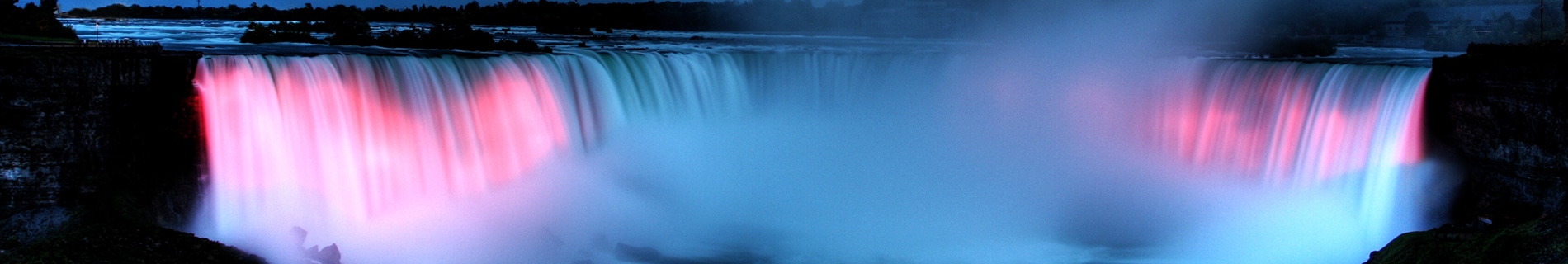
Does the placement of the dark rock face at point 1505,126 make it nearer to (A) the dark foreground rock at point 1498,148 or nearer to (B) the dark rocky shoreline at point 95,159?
(A) the dark foreground rock at point 1498,148

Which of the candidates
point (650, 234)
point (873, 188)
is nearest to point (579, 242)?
point (650, 234)

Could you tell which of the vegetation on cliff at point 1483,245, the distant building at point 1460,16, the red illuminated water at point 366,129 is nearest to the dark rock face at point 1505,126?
the vegetation on cliff at point 1483,245

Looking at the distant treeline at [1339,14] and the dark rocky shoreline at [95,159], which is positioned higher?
the distant treeline at [1339,14]

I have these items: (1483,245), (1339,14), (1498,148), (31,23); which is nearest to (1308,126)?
(1498,148)

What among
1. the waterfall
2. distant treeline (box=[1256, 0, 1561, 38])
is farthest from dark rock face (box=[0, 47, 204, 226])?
distant treeline (box=[1256, 0, 1561, 38])

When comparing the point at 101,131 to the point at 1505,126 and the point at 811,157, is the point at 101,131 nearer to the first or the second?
the point at 811,157

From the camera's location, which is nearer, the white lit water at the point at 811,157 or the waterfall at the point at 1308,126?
the white lit water at the point at 811,157

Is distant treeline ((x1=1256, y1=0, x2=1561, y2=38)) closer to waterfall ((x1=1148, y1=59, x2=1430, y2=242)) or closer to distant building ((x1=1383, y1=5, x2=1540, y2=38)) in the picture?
distant building ((x1=1383, y1=5, x2=1540, y2=38))

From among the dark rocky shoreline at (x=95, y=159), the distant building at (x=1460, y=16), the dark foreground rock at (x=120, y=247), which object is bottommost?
the dark foreground rock at (x=120, y=247)
